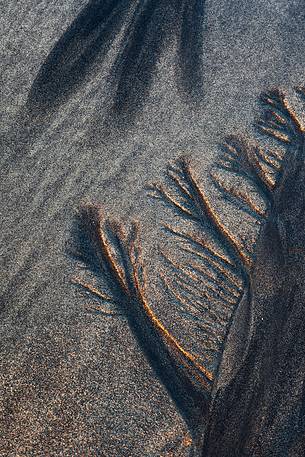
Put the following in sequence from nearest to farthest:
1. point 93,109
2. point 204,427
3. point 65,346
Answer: point 204,427
point 65,346
point 93,109

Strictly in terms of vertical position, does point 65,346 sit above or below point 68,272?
below

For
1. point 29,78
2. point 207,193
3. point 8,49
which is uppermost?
point 8,49

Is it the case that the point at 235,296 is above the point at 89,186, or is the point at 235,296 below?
below

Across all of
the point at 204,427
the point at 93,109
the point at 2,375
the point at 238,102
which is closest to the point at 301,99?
the point at 238,102

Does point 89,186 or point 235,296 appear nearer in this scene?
point 235,296

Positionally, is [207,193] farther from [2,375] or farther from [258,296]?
[2,375]

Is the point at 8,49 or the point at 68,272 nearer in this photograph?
the point at 68,272

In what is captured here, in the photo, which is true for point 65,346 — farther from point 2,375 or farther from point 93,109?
point 93,109

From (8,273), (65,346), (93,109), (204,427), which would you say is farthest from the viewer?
(93,109)
